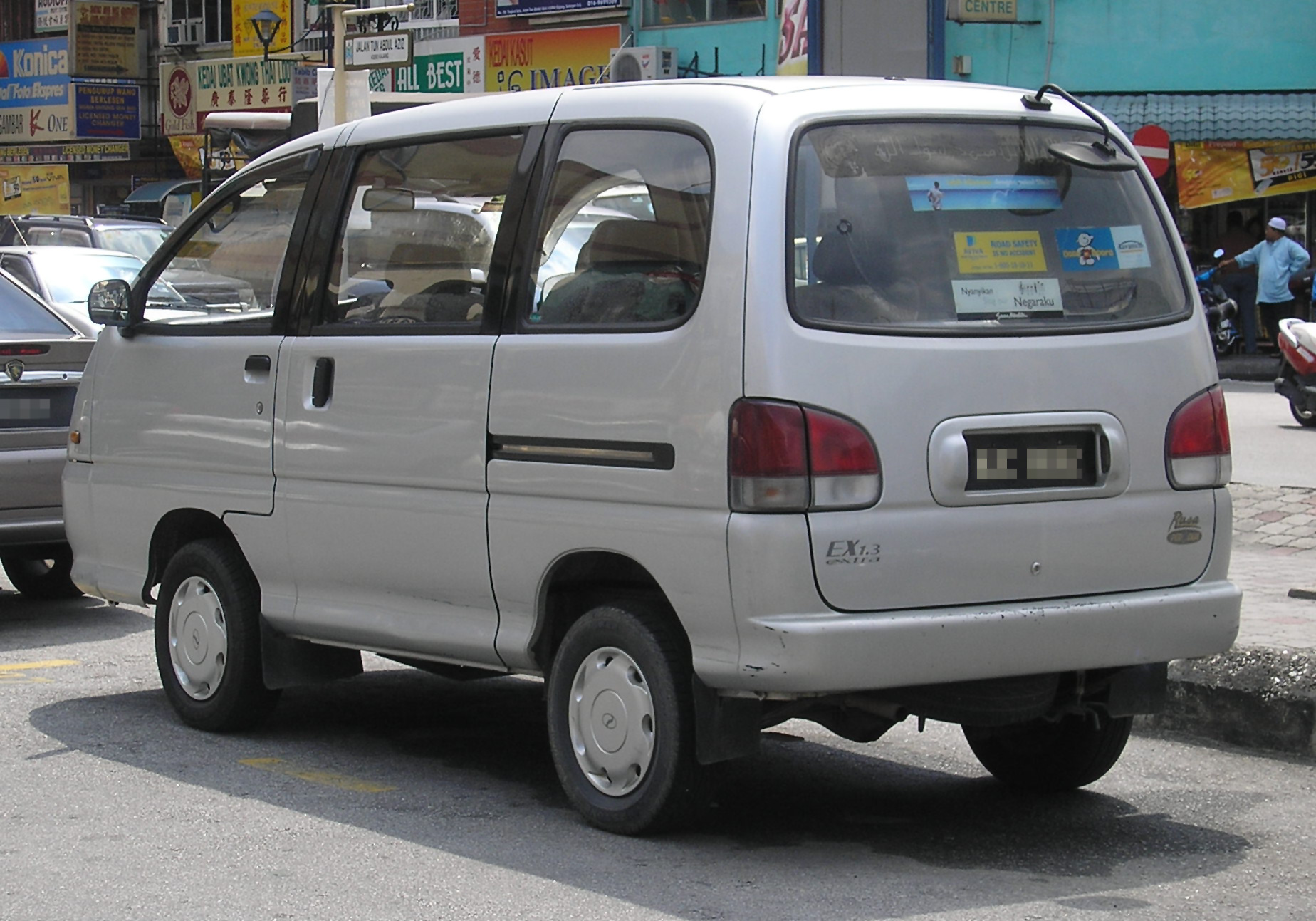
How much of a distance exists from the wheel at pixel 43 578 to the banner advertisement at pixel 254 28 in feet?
87.7

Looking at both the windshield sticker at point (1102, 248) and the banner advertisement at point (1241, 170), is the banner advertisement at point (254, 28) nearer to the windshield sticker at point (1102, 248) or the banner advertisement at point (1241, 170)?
the banner advertisement at point (1241, 170)

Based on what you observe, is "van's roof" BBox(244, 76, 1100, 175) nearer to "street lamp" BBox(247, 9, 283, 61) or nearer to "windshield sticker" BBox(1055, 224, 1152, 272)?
"windshield sticker" BBox(1055, 224, 1152, 272)

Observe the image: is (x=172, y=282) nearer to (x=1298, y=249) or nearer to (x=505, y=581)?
(x=505, y=581)

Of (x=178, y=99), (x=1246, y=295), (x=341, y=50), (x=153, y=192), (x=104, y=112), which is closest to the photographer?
(x=341, y=50)

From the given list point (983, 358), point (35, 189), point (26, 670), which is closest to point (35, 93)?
point (35, 189)

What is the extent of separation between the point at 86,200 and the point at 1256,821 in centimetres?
3904

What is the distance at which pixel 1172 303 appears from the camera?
527cm

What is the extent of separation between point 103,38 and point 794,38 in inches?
1131

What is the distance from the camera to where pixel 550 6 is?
2936 cm

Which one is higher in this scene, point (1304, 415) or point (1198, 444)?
point (1198, 444)

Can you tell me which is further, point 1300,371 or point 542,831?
point 1300,371

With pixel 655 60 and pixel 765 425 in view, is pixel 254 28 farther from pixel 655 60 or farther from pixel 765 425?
pixel 765 425

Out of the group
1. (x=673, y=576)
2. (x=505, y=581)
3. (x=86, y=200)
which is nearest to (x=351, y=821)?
(x=505, y=581)

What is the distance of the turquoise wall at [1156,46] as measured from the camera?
22.8 meters
